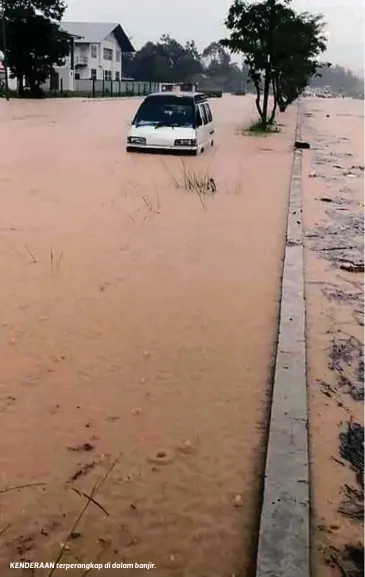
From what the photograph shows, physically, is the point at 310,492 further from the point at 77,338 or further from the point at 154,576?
the point at 77,338

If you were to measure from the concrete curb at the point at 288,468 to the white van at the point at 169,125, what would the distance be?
12911 millimetres

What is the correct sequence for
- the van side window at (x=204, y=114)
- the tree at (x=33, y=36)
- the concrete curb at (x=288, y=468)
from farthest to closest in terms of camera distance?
the tree at (x=33, y=36) < the van side window at (x=204, y=114) < the concrete curb at (x=288, y=468)

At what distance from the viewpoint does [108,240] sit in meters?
9.02

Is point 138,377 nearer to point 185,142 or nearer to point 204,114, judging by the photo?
point 185,142

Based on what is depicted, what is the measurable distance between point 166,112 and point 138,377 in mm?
15235

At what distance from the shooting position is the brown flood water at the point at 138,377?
3.34 m

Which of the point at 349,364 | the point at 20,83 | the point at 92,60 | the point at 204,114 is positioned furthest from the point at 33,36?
the point at 349,364

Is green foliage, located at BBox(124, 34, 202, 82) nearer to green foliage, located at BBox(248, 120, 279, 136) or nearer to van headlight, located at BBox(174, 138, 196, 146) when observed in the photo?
green foliage, located at BBox(248, 120, 279, 136)

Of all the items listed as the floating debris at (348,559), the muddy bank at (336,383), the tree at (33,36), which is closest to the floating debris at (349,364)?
the muddy bank at (336,383)

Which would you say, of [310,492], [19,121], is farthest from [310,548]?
[19,121]

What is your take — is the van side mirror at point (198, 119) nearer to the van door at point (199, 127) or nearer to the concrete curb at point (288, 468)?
the van door at point (199, 127)

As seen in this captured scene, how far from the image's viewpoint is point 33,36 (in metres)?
47.5

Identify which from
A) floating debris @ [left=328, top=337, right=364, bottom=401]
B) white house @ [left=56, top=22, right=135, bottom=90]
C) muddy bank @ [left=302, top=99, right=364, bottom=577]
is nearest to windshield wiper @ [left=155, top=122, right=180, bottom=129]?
muddy bank @ [left=302, top=99, right=364, bottom=577]

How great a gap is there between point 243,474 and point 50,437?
3.74ft
